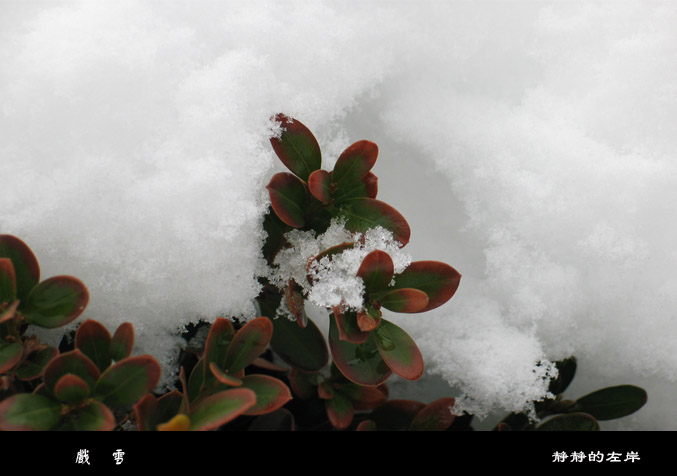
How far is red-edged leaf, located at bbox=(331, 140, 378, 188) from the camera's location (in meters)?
1.04

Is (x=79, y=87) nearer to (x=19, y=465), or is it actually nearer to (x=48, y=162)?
(x=48, y=162)

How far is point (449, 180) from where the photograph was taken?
4.59ft

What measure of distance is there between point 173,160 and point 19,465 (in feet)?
1.95

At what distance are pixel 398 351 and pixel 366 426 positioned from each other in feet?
0.74

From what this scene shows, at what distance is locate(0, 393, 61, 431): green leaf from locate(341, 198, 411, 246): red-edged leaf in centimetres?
60

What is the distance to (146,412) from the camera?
0.87 meters

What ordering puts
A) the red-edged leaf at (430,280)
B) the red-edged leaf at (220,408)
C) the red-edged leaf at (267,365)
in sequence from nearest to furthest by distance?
the red-edged leaf at (220,408), the red-edged leaf at (430,280), the red-edged leaf at (267,365)

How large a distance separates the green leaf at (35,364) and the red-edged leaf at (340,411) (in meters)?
0.54

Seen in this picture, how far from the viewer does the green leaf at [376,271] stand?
94cm

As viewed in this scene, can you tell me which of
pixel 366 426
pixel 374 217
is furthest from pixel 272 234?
pixel 366 426

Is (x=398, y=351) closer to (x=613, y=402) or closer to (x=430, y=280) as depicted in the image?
(x=430, y=280)

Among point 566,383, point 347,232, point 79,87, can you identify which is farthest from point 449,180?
point 79,87

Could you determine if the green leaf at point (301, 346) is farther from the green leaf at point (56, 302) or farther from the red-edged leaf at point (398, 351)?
the green leaf at point (56, 302)

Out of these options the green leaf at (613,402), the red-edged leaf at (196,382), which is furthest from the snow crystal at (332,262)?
the green leaf at (613,402)
